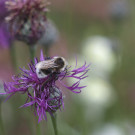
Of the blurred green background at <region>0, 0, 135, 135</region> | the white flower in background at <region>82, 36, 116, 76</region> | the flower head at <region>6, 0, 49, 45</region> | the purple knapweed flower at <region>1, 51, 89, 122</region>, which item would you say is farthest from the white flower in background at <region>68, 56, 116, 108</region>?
the purple knapweed flower at <region>1, 51, 89, 122</region>

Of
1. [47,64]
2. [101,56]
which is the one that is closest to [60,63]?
[47,64]

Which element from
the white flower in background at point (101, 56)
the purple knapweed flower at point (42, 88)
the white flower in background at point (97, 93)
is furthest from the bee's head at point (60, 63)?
the white flower in background at point (101, 56)

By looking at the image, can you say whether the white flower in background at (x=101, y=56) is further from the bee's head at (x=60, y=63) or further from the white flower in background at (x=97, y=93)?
the bee's head at (x=60, y=63)

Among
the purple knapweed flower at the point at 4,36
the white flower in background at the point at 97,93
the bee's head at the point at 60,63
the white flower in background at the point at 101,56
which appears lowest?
the white flower in background at the point at 97,93

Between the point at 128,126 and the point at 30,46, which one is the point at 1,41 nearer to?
the point at 30,46

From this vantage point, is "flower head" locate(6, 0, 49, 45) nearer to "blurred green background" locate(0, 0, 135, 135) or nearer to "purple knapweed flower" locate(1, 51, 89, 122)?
"purple knapweed flower" locate(1, 51, 89, 122)

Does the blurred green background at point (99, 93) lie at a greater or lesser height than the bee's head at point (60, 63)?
lesser

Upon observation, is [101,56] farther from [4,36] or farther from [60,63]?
[60,63]
